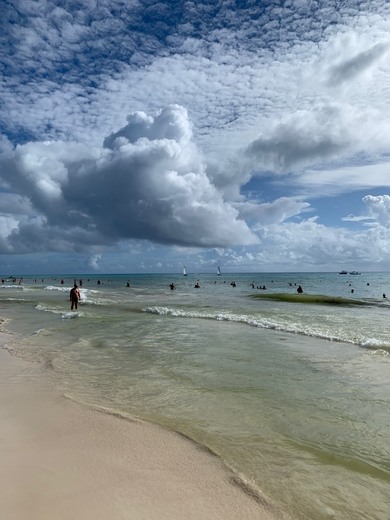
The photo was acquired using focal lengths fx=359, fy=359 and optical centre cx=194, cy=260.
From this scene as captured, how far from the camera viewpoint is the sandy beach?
3930 mm

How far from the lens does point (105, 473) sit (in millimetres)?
→ 4676

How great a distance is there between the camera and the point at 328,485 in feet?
15.5

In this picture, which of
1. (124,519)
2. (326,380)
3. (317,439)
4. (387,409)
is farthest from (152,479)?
(326,380)

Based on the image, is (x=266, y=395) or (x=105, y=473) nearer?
(x=105, y=473)

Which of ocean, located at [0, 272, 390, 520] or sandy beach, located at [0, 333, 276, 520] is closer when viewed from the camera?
sandy beach, located at [0, 333, 276, 520]

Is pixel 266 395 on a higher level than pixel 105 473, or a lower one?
lower

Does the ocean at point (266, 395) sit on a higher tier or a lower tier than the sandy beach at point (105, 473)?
lower

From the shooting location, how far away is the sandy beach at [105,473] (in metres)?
3.93

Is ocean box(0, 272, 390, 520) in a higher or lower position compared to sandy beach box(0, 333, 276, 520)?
lower

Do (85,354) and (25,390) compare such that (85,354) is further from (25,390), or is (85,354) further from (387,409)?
(387,409)

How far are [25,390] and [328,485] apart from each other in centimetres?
679

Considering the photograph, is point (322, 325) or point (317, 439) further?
point (322, 325)

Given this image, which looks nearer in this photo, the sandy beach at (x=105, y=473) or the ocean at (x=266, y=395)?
the sandy beach at (x=105, y=473)

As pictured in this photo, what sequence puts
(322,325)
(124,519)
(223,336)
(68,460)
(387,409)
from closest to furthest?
(124,519) → (68,460) → (387,409) → (223,336) → (322,325)
